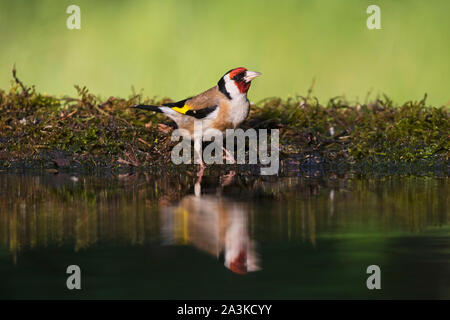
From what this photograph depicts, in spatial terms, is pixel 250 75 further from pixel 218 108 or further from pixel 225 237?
pixel 225 237

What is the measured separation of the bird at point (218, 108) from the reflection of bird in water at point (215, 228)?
2.45 m

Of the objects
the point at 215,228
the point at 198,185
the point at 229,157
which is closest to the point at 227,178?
the point at 198,185

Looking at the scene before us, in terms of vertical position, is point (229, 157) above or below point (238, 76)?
below

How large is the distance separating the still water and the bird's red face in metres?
1.65

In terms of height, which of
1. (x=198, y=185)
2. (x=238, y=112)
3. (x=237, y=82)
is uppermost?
(x=237, y=82)

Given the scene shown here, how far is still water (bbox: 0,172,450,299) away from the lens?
378cm

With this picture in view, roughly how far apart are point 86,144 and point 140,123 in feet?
3.01

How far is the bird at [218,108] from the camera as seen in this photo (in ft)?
29.2

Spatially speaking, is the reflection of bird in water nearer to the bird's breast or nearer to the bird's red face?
the bird's breast

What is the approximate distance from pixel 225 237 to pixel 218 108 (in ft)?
13.6

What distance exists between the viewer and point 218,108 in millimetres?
8961
